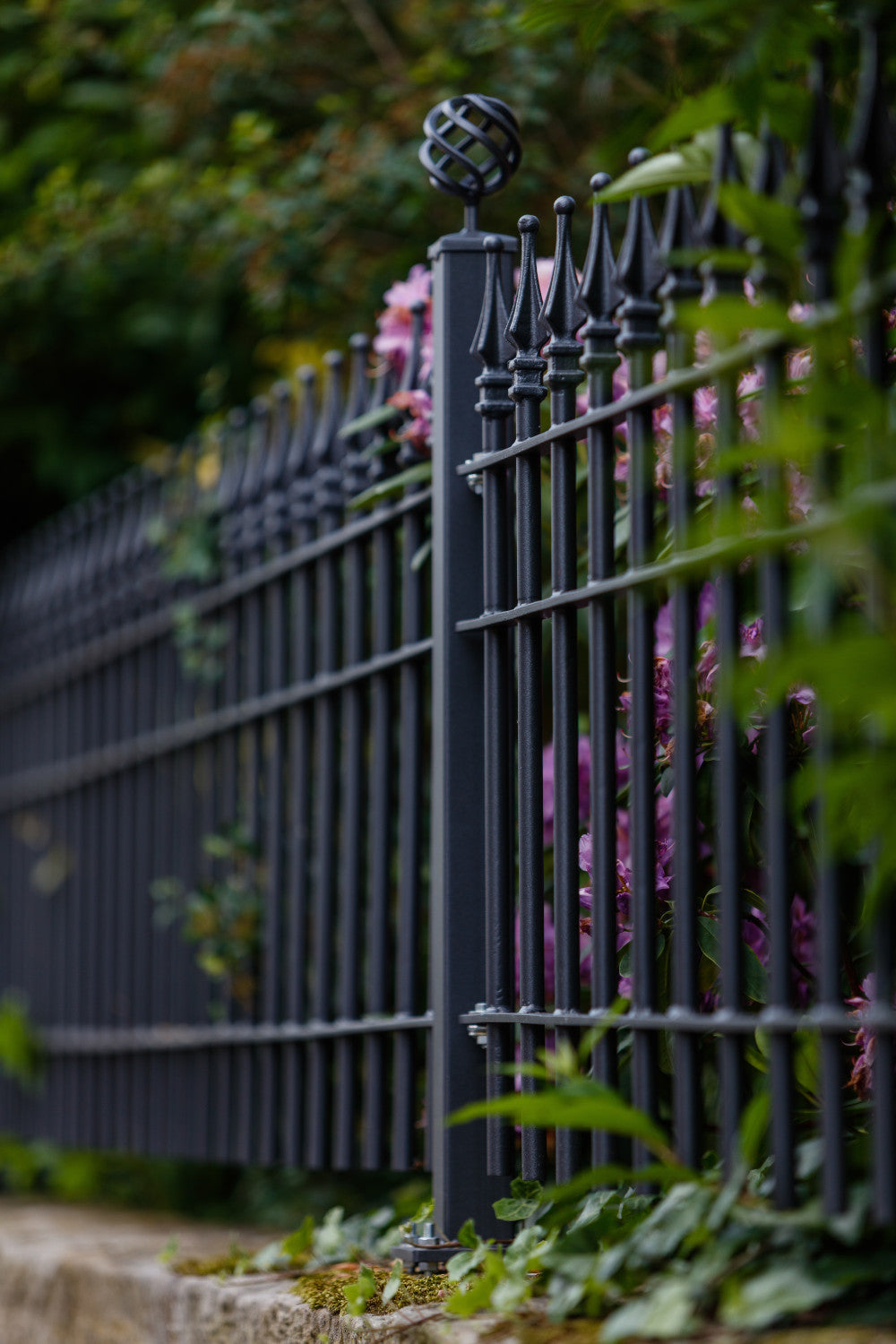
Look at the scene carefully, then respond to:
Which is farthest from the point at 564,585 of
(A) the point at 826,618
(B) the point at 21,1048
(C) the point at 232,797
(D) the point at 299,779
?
(B) the point at 21,1048

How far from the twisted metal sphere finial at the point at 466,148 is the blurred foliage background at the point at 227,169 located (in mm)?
445

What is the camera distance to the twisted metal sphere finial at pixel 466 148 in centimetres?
235

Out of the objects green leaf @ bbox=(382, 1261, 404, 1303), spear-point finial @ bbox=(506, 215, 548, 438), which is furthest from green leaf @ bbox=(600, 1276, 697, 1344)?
spear-point finial @ bbox=(506, 215, 548, 438)

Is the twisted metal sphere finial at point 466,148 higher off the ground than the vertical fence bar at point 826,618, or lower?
higher

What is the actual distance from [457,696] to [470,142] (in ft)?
3.08

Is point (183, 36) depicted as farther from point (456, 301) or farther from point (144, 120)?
point (456, 301)

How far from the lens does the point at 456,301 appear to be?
7.84 feet

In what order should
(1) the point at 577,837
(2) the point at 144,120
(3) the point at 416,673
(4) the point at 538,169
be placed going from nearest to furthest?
(1) the point at 577,837 < (3) the point at 416,673 < (4) the point at 538,169 < (2) the point at 144,120

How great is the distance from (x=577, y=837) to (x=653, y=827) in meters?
0.20

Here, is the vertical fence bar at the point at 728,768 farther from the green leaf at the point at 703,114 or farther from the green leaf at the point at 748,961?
the green leaf at the point at 748,961

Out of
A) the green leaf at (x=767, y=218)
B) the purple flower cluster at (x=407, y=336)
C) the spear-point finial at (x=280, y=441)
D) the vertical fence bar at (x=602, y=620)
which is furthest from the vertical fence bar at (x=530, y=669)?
the spear-point finial at (x=280, y=441)

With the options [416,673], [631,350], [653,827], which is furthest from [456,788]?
[631,350]

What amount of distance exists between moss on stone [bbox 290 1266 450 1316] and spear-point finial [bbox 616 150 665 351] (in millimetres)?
1287

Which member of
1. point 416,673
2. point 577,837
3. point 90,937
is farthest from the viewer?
point 90,937
